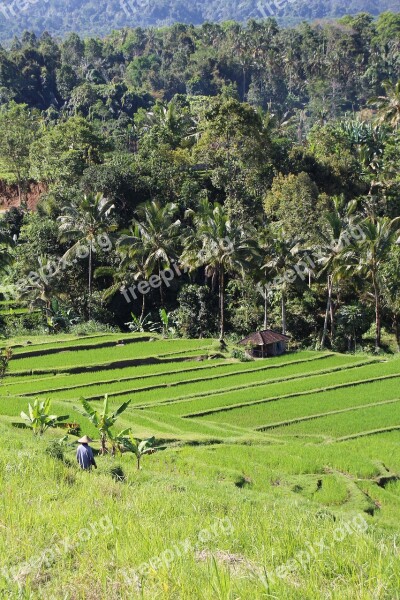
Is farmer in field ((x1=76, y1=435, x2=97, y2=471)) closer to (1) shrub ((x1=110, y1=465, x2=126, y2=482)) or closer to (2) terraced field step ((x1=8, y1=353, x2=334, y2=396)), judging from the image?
(1) shrub ((x1=110, y1=465, x2=126, y2=482))

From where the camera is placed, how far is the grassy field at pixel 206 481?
18.4 feet

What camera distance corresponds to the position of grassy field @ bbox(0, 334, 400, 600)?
5.60 meters

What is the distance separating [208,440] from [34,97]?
2833 inches

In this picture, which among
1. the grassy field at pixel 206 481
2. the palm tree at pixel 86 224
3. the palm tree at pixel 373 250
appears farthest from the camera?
the palm tree at pixel 86 224

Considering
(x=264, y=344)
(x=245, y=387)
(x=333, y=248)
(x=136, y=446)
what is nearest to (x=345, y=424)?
(x=245, y=387)

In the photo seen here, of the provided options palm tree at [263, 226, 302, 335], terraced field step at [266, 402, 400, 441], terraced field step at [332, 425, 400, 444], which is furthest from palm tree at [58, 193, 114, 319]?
terraced field step at [332, 425, 400, 444]

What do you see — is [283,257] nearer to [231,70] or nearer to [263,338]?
[263,338]

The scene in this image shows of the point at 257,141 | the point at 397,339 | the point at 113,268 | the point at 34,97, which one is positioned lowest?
the point at 397,339

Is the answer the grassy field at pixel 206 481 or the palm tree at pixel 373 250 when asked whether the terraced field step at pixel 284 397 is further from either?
the palm tree at pixel 373 250

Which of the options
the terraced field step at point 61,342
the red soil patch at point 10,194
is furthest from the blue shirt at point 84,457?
the red soil patch at point 10,194

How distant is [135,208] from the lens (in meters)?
43.1

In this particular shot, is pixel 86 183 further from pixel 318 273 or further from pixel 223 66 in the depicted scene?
pixel 223 66

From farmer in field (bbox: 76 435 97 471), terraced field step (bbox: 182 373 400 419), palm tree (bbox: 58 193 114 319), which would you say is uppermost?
palm tree (bbox: 58 193 114 319)

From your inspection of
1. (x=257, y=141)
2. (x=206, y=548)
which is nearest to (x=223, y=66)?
(x=257, y=141)
